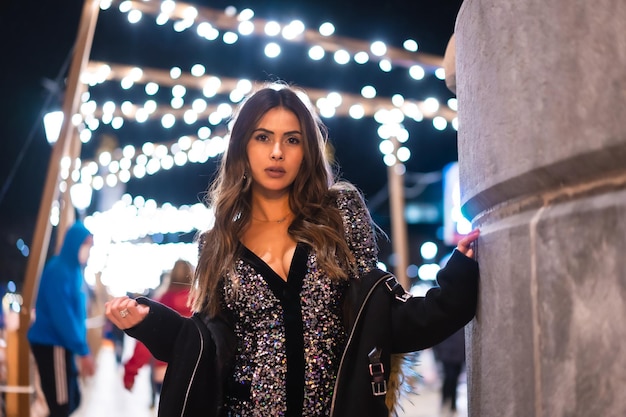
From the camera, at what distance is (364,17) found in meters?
8.06

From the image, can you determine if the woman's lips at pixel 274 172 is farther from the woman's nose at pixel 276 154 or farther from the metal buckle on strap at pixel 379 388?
the metal buckle on strap at pixel 379 388

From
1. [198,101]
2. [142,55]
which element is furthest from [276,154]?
[198,101]

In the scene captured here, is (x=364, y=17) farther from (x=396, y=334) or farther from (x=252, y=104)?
(x=396, y=334)

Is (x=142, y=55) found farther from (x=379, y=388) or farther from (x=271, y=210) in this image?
(x=379, y=388)

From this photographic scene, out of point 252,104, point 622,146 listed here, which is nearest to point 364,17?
point 252,104

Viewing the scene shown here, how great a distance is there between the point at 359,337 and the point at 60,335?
12.8 ft

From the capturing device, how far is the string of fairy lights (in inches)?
305

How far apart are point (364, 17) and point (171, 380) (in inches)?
254

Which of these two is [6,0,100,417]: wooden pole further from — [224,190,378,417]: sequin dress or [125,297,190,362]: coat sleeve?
[224,190,378,417]: sequin dress

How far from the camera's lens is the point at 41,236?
24.1 ft

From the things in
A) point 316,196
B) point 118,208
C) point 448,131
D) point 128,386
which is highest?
point 448,131

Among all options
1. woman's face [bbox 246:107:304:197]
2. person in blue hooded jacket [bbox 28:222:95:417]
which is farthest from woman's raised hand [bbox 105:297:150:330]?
person in blue hooded jacket [bbox 28:222:95:417]

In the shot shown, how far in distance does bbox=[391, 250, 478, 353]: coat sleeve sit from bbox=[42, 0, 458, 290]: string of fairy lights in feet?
3.24

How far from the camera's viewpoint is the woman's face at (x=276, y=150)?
258cm
